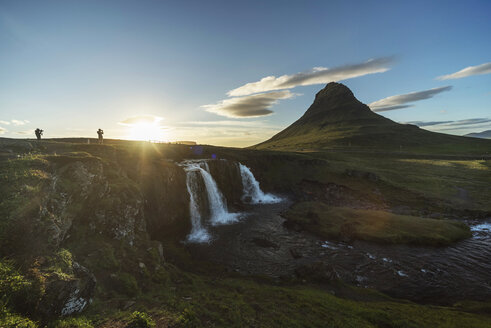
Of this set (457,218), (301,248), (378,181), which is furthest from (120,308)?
(378,181)

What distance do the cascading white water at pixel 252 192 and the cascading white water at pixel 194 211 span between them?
56.5ft

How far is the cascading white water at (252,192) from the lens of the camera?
52.9 metres

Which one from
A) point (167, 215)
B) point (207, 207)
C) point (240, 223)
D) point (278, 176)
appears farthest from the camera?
point (278, 176)

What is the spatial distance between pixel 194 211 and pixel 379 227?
→ 29.8 metres

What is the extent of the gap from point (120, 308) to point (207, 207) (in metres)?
28.4

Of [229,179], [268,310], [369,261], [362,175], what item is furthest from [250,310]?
[362,175]

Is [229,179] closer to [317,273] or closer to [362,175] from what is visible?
[317,273]

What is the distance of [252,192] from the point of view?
5541 centimetres

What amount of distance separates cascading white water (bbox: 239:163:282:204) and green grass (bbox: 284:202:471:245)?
53.3 feet

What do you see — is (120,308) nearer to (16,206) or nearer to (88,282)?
(88,282)

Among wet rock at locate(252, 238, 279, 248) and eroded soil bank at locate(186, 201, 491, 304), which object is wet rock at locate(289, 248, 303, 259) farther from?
wet rock at locate(252, 238, 279, 248)

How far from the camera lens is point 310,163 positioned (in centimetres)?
7119

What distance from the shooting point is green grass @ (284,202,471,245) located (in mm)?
28031

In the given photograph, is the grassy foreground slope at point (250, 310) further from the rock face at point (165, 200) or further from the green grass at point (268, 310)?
the rock face at point (165, 200)
